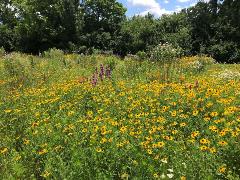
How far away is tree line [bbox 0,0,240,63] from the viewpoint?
31.5 meters

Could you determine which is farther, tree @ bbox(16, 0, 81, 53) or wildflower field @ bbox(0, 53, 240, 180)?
tree @ bbox(16, 0, 81, 53)

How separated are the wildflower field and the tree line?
2213cm

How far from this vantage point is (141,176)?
17.5 feet

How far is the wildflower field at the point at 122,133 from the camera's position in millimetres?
5449

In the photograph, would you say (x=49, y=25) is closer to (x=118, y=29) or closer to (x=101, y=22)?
(x=101, y=22)

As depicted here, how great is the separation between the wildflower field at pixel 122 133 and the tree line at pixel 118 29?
22133 millimetres

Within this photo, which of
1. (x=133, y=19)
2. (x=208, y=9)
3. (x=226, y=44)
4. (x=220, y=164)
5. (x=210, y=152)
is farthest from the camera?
(x=133, y=19)

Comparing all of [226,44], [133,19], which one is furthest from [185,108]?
[133,19]

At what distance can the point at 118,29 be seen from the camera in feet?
123

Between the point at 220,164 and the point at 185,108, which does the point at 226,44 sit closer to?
the point at 185,108

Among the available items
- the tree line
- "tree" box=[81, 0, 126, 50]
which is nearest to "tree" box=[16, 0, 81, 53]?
the tree line

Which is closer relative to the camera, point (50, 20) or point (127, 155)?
point (127, 155)

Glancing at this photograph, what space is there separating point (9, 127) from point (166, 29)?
2732cm

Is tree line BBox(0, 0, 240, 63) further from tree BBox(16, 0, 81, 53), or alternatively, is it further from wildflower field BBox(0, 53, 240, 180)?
wildflower field BBox(0, 53, 240, 180)
